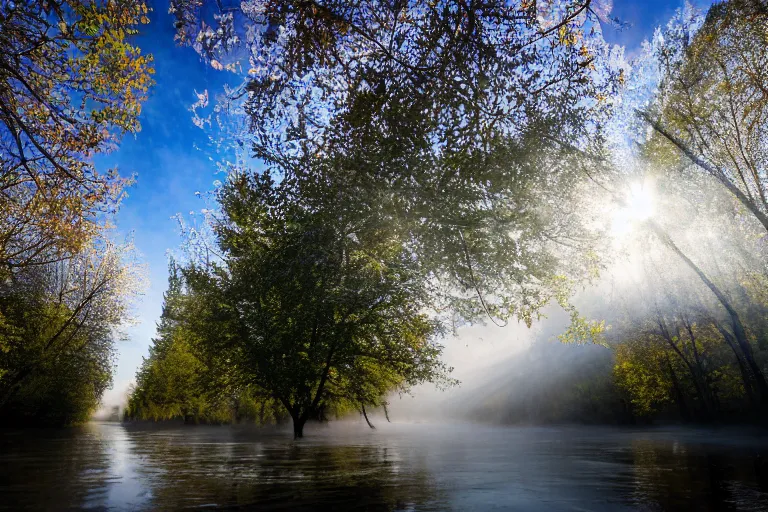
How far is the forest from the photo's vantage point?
929 centimetres

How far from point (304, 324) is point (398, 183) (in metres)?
12.7

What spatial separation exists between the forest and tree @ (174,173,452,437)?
0.43 feet

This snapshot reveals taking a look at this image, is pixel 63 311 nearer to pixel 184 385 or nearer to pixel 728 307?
pixel 184 385

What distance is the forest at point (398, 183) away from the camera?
9289 mm

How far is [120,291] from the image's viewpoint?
3519 cm

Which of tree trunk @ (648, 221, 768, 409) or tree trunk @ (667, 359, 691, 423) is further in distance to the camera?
tree trunk @ (667, 359, 691, 423)

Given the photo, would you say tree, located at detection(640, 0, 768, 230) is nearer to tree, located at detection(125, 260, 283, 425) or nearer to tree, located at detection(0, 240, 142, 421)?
tree, located at detection(125, 260, 283, 425)

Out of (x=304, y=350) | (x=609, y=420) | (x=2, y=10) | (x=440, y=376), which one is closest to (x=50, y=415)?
(x=304, y=350)

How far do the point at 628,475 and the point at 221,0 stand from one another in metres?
13.8

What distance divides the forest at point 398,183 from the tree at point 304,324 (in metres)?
0.13

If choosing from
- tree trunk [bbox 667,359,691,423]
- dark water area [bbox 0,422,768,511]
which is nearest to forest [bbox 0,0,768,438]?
dark water area [bbox 0,422,768,511]

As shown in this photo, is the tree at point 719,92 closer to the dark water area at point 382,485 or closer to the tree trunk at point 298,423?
the dark water area at point 382,485

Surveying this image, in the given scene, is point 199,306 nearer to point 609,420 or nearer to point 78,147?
point 78,147

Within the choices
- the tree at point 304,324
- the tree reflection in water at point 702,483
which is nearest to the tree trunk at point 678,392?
the tree at point 304,324
